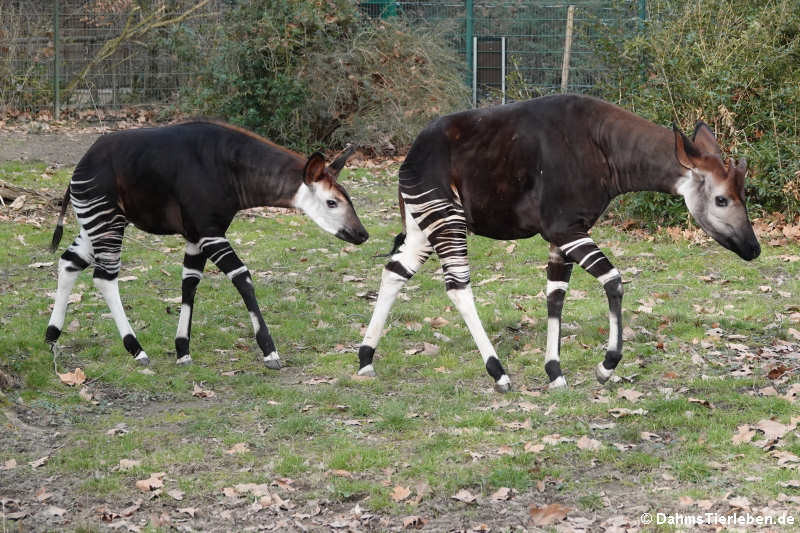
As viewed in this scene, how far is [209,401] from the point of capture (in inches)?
235

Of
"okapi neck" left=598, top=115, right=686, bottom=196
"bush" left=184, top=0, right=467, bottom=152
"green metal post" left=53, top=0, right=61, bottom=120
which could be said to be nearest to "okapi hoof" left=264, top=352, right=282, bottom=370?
"okapi neck" left=598, top=115, right=686, bottom=196

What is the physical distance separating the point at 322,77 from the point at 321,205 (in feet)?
26.4

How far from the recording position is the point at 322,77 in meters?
14.1

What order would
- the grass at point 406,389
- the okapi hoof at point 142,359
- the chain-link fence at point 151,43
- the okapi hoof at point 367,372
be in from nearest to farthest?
the grass at point 406,389 → the okapi hoof at point 367,372 → the okapi hoof at point 142,359 → the chain-link fence at point 151,43

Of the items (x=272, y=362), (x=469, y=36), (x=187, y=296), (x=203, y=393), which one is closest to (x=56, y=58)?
(x=469, y=36)

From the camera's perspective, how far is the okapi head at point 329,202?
6418 mm

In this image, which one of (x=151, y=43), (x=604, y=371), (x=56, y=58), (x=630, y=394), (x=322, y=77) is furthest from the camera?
(x=151, y=43)

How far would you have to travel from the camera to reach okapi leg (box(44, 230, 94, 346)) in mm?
6664

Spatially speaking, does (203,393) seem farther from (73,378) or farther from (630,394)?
(630,394)

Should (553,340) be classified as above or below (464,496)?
above

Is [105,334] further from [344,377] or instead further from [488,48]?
[488,48]

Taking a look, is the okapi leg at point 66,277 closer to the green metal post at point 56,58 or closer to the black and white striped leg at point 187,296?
the black and white striped leg at point 187,296

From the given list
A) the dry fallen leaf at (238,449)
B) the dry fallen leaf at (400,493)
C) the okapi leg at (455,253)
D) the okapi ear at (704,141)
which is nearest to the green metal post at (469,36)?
the okapi leg at (455,253)

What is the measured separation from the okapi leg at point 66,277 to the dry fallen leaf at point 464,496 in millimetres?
3488
